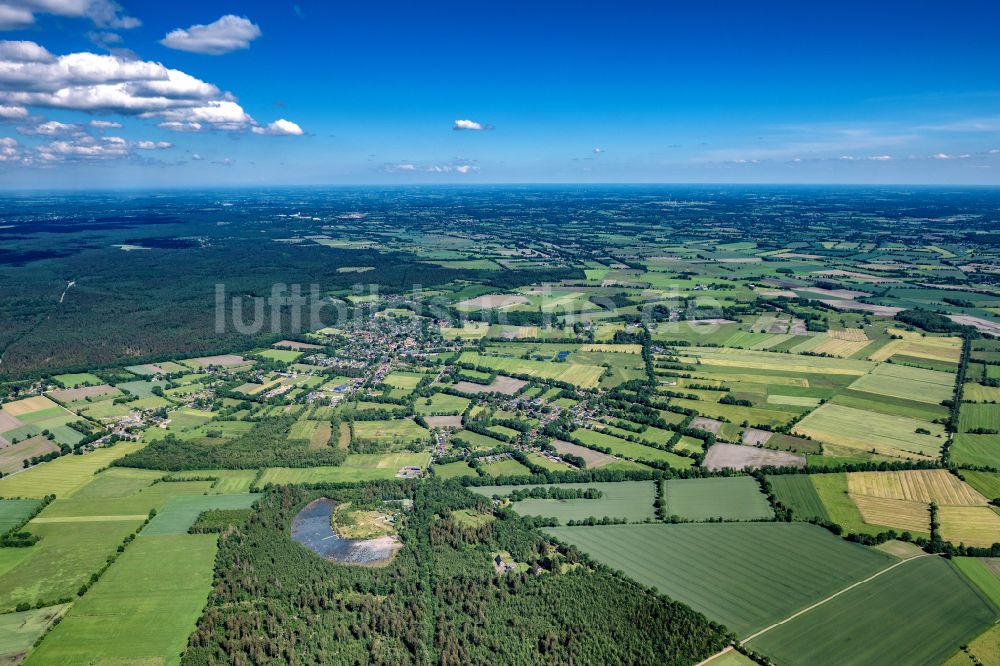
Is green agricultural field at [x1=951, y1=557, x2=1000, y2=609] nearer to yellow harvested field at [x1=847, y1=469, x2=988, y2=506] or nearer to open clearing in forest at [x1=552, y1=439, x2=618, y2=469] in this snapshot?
yellow harvested field at [x1=847, y1=469, x2=988, y2=506]

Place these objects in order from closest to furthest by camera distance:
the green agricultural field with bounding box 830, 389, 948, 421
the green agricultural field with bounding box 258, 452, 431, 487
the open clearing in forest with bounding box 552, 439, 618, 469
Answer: the green agricultural field with bounding box 258, 452, 431, 487 → the open clearing in forest with bounding box 552, 439, 618, 469 → the green agricultural field with bounding box 830, 389, 948, 421

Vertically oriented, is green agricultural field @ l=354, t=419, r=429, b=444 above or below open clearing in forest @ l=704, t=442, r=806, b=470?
below

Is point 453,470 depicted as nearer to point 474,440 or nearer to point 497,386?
point 474,440

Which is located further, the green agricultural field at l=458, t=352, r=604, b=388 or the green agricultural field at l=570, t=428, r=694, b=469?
the green agricultural field at l=458, t=352, r=604, b=388

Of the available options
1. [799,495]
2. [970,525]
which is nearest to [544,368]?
[799,495]

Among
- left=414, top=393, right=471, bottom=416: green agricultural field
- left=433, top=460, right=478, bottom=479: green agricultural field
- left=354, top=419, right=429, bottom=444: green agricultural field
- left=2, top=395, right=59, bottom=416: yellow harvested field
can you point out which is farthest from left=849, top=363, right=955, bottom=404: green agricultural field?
left=2, top=395, right=59, bottom=416: yellow harvested field

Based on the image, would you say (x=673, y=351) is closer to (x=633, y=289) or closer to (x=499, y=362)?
(x=499, y=362)

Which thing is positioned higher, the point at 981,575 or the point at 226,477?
the point at 981,575

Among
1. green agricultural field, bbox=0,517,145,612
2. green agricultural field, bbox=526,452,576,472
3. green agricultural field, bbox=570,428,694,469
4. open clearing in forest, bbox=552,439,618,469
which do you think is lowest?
green agricultural field, bbox=0,517,145,612

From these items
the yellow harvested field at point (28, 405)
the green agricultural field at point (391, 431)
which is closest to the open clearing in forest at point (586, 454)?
the green agricultural field at point (391, 431)
